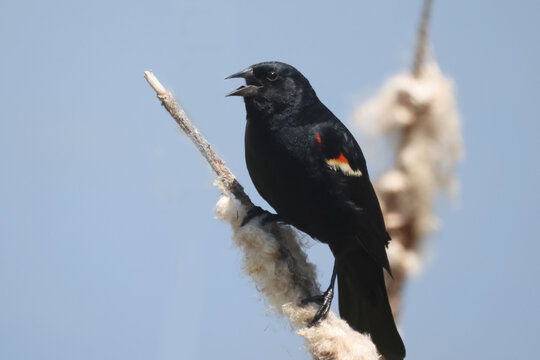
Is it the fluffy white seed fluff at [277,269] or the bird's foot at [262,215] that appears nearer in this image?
the fluffy white seed fluff at [277,269]

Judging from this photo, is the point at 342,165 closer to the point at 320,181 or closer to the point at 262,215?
the point at 320,181

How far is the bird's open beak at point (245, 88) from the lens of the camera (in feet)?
10.00

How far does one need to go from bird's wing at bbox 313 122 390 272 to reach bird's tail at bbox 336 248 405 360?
0.36ft

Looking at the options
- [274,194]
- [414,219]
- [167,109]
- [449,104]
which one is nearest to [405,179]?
[414,219]

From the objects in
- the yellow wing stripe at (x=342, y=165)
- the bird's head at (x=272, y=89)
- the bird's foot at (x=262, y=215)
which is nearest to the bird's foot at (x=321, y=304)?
the bird's foot at (x=262, y=215)

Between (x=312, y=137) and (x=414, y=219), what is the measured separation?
648mm

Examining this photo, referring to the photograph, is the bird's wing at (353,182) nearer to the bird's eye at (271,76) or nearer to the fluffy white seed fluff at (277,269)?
the bird's eye at (271,76)

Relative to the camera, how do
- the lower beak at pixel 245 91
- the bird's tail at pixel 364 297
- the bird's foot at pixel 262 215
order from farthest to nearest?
the bird's tail at pixel 364 297, the lower beak at pixel 245 91, the bird's foot at pixel 262 215

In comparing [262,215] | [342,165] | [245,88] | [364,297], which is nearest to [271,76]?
[245,88]

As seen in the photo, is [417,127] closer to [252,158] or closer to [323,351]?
[252,158]

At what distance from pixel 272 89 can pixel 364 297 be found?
1023 mm

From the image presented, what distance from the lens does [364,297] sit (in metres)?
3.40

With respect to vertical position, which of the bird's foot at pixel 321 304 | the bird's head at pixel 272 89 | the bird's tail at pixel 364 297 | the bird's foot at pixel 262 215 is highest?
the bird's head at pixel 272 89

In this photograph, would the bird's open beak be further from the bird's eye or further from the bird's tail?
the bird's tail
